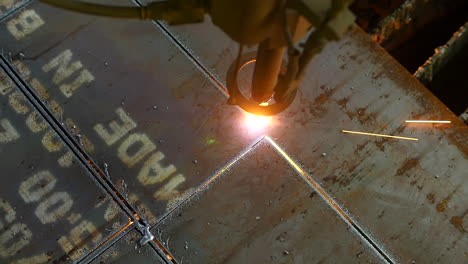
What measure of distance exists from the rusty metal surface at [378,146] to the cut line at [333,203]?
0.03 metres

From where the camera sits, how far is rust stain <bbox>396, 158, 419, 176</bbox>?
300 cm

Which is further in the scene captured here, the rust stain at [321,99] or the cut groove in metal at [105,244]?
the rust stain at [321,99]

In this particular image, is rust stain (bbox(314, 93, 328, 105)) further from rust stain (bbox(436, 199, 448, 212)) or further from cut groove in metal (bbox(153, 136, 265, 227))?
rust stain (bbox(436, 199, 448, 212))

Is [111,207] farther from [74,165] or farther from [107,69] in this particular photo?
[107,69]

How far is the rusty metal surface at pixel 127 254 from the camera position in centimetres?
272

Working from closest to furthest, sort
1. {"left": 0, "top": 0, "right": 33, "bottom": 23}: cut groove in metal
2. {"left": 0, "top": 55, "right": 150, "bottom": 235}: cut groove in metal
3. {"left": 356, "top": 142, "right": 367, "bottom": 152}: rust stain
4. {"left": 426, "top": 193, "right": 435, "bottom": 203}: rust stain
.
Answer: {"left": 0, "top": 55, "right": 150, "bottom": 235}: cut groove in metal → {"left": 426, "top": 193, "right": 435, "bottom": 203}: rust stain → {"left": 356, "top": 142, "right": 367, "bottom": 152}: rust stain → {"left": 0, "top": 0, "right": 33, "bottom": 23}: cut groove in metal

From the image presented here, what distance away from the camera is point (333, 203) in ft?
9.53

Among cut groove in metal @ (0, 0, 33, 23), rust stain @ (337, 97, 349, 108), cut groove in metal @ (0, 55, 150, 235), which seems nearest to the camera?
cut groove in metal @ (0, 55, 150, 235)

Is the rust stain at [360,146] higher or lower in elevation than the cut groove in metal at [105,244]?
lower

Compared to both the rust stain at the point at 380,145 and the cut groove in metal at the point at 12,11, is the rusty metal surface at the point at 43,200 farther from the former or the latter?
the rust stain at the point at 380,145

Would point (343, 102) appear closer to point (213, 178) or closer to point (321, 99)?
point (321, 99)

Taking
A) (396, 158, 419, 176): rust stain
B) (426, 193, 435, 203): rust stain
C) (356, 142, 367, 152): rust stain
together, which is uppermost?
(356, 142, 367, 152): rust stain

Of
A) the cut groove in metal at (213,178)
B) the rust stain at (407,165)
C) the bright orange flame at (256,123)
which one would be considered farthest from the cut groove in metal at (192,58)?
the rust stain at (407,165)

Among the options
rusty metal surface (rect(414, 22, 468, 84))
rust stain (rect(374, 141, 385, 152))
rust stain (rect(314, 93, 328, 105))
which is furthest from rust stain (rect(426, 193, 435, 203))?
rusty metal surface (rect(414, 22, 468, 84))
